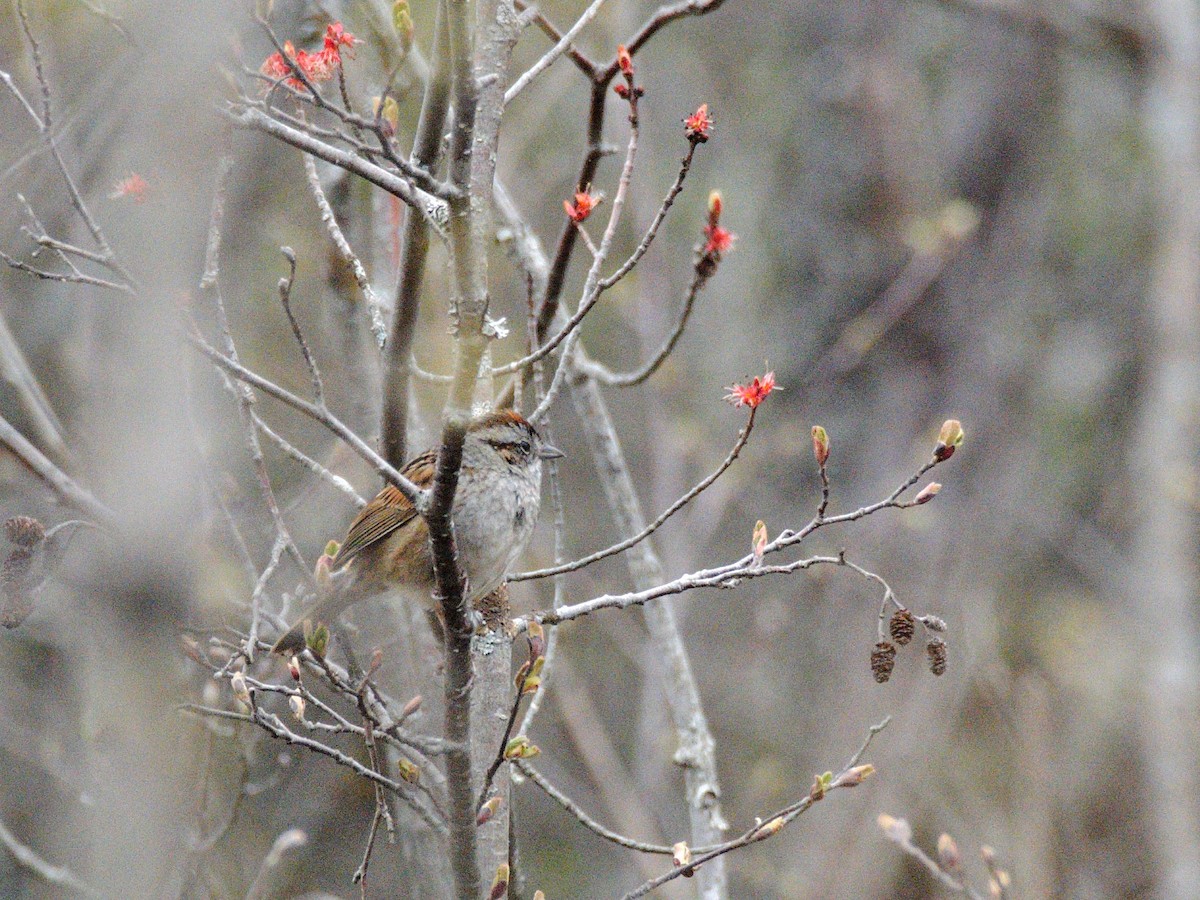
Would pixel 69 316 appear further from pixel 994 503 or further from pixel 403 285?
pixel 994 503

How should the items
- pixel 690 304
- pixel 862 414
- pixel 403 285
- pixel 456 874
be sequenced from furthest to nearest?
pixel 862 414
pixel 690 304
pixel 456 874
pixel 403 285

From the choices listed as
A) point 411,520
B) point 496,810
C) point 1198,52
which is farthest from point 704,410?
point 496,810

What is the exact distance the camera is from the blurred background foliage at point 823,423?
17.0 feet

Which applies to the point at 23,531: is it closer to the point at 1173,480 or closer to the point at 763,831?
the point at 763,831

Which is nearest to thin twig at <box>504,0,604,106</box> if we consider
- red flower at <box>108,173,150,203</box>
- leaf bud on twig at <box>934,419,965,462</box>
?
red flower at <box>108,173,150,203</box>

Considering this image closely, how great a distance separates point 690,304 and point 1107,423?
8.45 meters

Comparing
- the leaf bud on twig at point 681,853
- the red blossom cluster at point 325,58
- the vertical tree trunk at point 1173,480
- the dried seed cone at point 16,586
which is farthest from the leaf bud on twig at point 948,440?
the vertical tree trunk at point 1173,480

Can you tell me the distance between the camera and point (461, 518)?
12.6 ft

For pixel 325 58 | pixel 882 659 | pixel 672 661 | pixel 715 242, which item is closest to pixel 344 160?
pixel 325 58

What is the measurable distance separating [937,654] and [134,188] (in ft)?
6.52

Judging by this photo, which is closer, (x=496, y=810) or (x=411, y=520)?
(x=496, y=810)

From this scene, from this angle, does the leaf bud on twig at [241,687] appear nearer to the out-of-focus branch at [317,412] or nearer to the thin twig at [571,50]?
the out-of-focus branch at [317,412]

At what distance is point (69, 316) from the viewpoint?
561cm

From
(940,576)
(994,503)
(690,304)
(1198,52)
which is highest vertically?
(1198,52)
